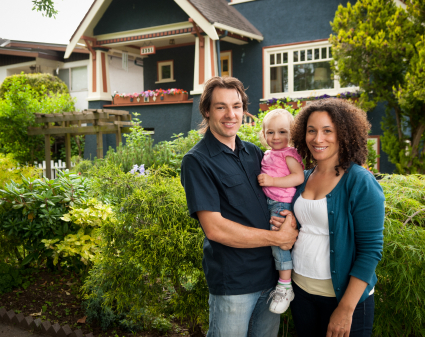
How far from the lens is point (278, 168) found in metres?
2.34

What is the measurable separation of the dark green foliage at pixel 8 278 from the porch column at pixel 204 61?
807 centimetres

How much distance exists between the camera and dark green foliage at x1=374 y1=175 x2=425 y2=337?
2426mm

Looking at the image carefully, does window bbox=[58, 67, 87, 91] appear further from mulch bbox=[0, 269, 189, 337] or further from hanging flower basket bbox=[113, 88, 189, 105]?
mulch bbox=[0, 269, 189, 337]

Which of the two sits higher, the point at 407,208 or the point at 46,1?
the point at 46,1

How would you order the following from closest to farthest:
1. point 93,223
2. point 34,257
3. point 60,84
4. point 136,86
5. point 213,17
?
point 93,223
point 34,257
point 213,17
point 60,84
point 136,86

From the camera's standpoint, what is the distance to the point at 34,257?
4.41m

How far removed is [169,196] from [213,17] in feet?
30.9

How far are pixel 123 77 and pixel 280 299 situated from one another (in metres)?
18.7

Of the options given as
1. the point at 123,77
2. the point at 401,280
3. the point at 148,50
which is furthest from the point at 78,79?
the point at 401,280

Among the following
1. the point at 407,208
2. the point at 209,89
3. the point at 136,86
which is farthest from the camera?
the point at 136,86

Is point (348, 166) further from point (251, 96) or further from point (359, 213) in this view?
point (251, 96)

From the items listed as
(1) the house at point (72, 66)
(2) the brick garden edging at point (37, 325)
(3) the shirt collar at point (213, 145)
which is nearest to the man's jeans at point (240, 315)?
(3) the shirt collar at point (213, 145)

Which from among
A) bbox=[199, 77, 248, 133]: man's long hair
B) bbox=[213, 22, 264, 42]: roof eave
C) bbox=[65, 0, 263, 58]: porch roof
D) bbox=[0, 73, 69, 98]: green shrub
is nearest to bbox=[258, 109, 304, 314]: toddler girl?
bbox=[199, 77, 248, 133]: man's long hair

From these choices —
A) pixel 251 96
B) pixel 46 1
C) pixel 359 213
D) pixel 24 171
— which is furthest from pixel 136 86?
pixel 359 213
